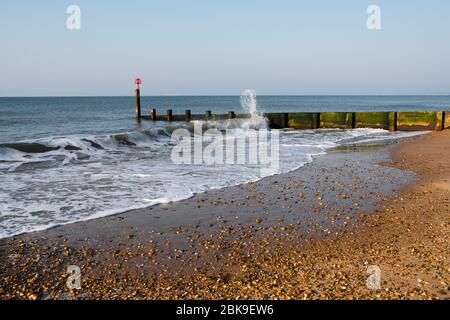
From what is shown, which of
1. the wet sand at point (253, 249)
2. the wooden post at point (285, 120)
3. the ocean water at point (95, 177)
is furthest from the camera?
the wooden post at point (285, 120)

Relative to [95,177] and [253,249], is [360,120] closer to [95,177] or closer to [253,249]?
[95,177]

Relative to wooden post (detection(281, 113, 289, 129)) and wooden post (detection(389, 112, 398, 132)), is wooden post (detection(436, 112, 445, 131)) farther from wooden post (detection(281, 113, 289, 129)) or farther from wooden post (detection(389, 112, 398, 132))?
wooden post (detection(281, 113, 289, 129))

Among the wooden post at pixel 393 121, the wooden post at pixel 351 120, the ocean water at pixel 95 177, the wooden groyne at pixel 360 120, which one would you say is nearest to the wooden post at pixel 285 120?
the wooden groyne at pixel 360 120

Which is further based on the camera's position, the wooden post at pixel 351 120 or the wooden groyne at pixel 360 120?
the wooden post at pixel 351 120

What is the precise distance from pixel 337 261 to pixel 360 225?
65.9 inches

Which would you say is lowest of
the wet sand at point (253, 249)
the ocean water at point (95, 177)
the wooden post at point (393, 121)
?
the wet sand at point (253, 249)

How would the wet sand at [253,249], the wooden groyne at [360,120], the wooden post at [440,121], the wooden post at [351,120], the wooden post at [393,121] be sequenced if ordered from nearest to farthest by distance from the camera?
the wet sand at [253,249] → the wooden post at [440,121] → the wooden groyne at [360,120] → the wooden post at [393,121] → the wooden post at [351,120]

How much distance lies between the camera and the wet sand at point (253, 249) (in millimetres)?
4203

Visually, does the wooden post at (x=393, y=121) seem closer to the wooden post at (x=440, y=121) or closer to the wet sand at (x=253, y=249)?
the wooden post at (x=440, y=121)

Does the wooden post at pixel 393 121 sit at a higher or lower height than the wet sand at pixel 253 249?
higher

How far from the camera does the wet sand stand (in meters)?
4.20

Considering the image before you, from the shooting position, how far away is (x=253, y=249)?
5.39 meters

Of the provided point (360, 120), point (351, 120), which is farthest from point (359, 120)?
point (351, 120)

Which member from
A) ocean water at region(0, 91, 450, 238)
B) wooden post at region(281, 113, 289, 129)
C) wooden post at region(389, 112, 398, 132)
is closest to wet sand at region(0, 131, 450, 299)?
ocean water at region(0, 91, 450, 238)
